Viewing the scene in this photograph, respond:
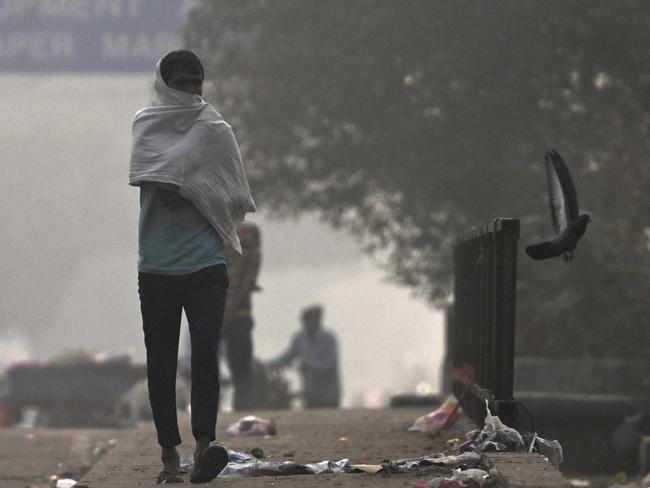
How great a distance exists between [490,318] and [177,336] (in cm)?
178

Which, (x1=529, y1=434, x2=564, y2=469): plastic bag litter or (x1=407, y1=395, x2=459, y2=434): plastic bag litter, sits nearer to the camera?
(x1=529, y1=434, x2=564, y2=469): plastic bag litter

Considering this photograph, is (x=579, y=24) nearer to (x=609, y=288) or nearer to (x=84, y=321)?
(x=609, y=288)

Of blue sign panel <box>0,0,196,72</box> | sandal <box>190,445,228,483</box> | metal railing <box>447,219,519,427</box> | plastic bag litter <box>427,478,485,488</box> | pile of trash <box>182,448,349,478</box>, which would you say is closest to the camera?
plastic bag litter <box>427,478,485,488</box>

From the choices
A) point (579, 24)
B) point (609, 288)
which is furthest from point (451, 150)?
point (609, 288)

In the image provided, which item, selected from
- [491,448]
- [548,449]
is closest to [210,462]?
[491,448]

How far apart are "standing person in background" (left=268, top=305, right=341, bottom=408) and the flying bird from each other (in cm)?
1195

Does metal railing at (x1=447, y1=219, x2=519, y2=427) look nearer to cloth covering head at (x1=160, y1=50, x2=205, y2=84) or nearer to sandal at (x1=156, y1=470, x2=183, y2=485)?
sandal at (x1=156, y1=470, x2=183, y2=485)

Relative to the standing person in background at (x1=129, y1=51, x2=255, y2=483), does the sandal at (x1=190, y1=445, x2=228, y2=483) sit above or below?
below

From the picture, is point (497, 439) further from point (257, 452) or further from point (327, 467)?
point (257, 452)

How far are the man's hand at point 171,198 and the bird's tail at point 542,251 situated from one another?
1472mm

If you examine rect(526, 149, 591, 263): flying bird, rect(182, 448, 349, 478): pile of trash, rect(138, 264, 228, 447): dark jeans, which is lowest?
rect(182, 448, 349, 478): pile of trash

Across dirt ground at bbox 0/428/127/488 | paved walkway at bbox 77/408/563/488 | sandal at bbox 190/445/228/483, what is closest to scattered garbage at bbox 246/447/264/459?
paved walkway at bbox 77/408/563/488

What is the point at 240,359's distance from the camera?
52.9 ft

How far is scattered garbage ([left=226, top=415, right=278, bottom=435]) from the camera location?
435 inches
